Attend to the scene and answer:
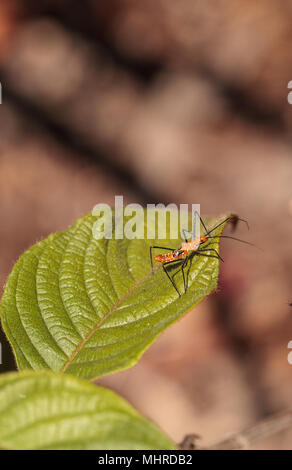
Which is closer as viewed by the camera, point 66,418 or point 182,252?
point 66,418

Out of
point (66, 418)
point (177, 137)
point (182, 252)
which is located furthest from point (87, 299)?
point (177, 137)

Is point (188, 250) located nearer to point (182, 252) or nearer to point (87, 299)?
point (182, 252)

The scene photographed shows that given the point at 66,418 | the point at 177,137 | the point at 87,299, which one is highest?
the point at 177,137

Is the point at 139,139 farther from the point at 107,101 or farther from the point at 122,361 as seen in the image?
the point at 122,361
